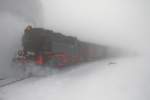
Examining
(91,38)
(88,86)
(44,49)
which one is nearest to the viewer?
(88,86)

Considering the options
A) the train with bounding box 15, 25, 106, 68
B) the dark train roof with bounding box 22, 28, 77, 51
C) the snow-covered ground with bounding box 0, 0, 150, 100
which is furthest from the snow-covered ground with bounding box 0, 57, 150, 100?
the dark train roof with bounding box 22, 28, 77, 51

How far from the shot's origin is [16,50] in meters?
1.89

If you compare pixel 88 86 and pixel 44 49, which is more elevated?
pixel 44 49

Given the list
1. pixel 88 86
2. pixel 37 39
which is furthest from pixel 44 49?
pixel 88 86

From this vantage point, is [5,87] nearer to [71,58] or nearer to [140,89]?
[71,58]

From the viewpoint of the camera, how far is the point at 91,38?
2.22m

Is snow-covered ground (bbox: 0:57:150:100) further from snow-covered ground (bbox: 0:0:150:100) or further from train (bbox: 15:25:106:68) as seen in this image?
train (bbox: 15:25:106:68)

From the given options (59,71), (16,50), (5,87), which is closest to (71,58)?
(59,71)

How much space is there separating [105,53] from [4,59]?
127cm

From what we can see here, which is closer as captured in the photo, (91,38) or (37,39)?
(37,39)

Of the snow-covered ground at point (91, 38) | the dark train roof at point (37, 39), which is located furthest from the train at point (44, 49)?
the snow-covered ground at point (91, 38)

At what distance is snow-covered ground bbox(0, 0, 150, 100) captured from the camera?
4.69 feet

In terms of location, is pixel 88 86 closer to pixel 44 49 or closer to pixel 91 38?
pixel 44 49

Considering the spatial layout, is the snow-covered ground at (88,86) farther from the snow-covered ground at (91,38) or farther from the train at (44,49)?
the train at (44,49)
